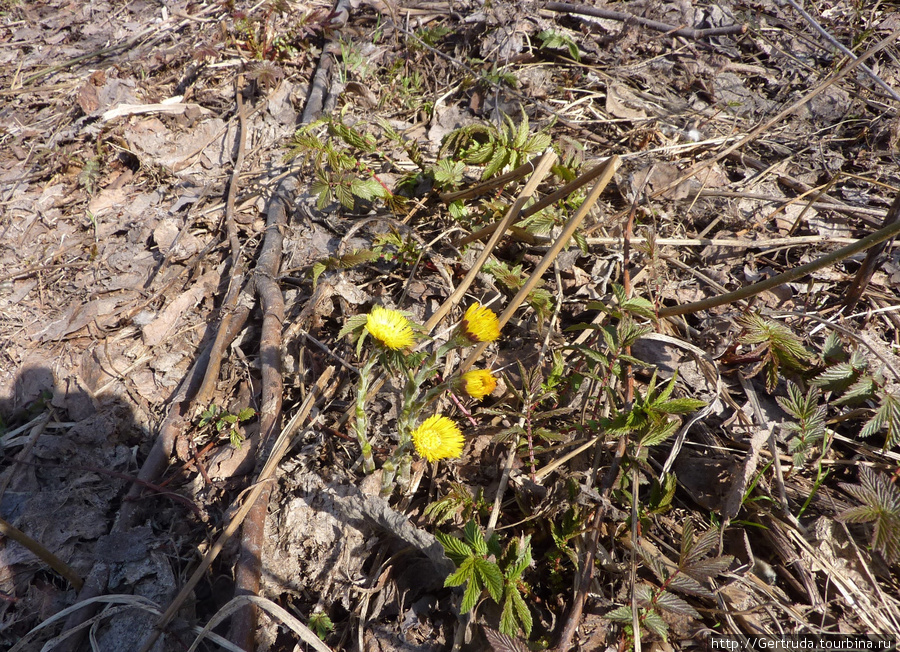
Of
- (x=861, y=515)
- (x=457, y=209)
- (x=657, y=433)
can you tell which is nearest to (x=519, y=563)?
(x=657, y=433)

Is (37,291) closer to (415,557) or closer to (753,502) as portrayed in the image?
(415,557)

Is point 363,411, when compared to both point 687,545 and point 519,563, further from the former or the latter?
point 687,545

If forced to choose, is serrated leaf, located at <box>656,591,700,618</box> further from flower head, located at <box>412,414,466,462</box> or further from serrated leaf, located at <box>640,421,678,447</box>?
flower head, located at <box>412,414,466,462</box>

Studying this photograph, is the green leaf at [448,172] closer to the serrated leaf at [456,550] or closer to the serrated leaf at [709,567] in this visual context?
the serrated leaf at [456,550]

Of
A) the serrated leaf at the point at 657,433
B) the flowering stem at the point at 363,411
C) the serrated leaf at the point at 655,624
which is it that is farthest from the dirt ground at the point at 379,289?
the serrated leaf at the point at 657,433

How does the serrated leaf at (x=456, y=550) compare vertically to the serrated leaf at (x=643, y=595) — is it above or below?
above

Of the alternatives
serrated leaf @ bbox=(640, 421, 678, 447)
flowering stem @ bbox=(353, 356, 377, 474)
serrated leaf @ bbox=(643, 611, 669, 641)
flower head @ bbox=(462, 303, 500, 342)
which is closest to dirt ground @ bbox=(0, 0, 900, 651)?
serrated leaf @ bbox=(643, 611, 669, 641)
